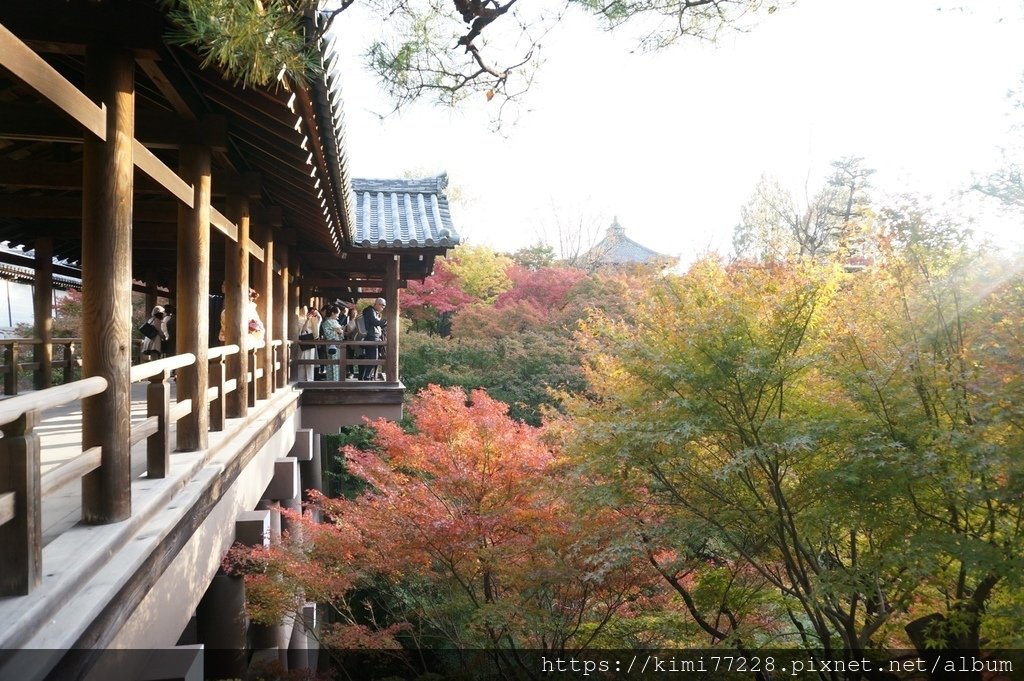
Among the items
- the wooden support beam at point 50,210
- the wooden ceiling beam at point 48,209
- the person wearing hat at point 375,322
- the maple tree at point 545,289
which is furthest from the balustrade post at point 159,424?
the maple tree at point 545,289

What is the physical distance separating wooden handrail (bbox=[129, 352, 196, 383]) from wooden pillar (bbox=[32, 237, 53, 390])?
5.61 meters

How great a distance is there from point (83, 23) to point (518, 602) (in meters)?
4.78

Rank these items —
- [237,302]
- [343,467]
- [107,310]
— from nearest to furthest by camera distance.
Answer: [107,310], [237,302], [343,467]

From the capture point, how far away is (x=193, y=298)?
189 inches

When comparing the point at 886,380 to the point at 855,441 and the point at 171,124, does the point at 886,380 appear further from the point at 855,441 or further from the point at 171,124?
the point at 171,124

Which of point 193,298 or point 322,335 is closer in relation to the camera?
point 193,298

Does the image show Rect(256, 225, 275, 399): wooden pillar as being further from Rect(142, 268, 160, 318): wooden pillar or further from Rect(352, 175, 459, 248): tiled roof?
Rect(142, 268, 160, 318): wooden pillar

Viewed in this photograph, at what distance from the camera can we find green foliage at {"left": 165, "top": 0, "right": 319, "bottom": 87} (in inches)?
107

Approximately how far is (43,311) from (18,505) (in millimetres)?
8022

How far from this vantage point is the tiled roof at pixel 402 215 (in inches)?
427

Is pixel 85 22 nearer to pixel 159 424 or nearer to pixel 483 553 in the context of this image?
pixel 159 424

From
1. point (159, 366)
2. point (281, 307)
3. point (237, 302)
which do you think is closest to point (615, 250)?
point (281, 307)

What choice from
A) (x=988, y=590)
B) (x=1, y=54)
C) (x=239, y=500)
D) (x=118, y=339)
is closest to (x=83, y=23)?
(x=1, y=54)

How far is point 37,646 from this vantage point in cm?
215
